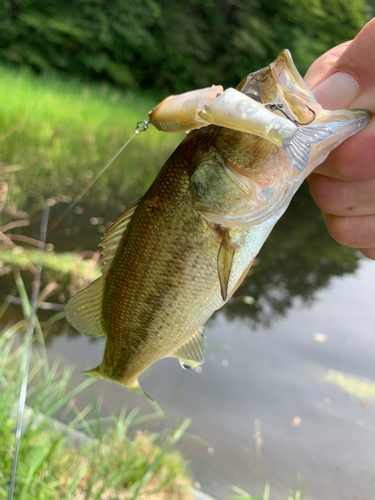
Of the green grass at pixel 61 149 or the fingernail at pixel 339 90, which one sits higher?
the fingernail at pixel 339 90

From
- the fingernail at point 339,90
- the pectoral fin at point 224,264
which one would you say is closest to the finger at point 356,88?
the fingernail at point 339,90

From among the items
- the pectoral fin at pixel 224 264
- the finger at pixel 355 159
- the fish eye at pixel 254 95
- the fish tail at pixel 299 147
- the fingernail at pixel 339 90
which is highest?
the fingernail at pixel 339 90

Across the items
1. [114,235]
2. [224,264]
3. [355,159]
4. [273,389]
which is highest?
[355,159]

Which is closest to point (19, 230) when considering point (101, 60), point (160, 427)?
point (160, 427)

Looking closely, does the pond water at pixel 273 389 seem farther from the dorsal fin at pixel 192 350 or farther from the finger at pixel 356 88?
the finger at pixel 356 88

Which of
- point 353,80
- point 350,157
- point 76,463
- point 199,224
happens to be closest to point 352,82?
point 353,80

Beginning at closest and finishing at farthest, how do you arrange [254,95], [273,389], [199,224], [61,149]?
1. [254,95]
2. [199,224]
3. [273,389]
4. [61,149]

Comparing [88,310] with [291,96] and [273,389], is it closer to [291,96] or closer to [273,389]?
[291,96]

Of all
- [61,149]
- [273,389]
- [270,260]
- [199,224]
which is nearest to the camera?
[199,224]

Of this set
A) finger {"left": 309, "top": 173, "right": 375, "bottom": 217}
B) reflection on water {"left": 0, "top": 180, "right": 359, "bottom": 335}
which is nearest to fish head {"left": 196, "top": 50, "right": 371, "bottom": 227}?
finger {"left": 309, "top": 173, "right": 375, "bottom": 217}

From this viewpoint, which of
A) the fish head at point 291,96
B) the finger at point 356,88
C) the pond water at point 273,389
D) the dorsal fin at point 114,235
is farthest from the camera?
the pond water at point 273,389
